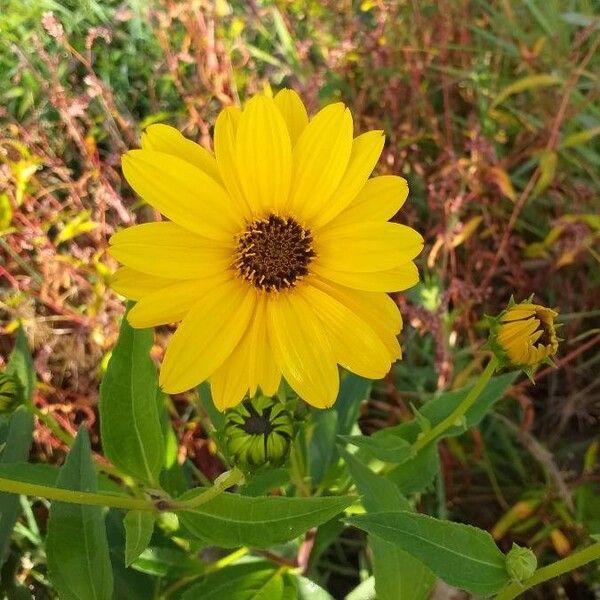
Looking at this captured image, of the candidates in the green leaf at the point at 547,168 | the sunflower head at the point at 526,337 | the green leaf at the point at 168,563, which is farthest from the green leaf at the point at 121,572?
the green leaf at the point at 547,168

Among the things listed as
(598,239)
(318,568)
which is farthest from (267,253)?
(598,239)

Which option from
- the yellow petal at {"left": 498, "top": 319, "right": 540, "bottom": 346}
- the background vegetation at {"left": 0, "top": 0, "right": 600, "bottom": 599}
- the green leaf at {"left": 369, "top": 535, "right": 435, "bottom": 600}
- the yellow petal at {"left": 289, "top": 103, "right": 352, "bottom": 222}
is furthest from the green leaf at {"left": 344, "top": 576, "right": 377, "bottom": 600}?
the yellow petal at {"left": 289, "top": 103, "right": 352, "bottom": 222}

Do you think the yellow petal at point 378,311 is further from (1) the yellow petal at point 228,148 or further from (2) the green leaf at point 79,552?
(2) the green leaf at point 79,552

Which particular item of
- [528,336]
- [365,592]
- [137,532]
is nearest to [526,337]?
[528,336]

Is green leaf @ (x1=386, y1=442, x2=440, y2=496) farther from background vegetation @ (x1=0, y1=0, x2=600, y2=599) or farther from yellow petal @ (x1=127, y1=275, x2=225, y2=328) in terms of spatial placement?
yellow petal @ (x1=127, y1=275, x2=225, y2=328)

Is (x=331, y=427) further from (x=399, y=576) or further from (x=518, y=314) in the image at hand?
(x=518, y=314)

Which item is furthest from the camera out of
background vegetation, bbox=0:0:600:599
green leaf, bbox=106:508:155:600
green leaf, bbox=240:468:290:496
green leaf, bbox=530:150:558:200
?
green leaf, bbox=530:150:558:200
